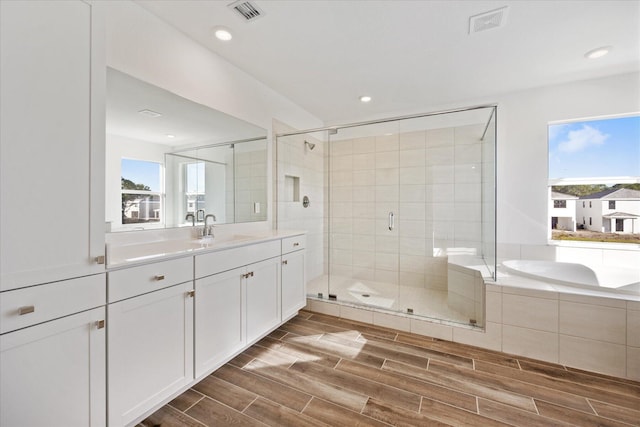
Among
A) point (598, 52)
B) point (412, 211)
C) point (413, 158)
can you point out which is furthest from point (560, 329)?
point (598, 52)

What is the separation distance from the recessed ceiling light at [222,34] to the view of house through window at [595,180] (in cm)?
353

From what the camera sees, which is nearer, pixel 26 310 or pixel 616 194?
pixel 26 310

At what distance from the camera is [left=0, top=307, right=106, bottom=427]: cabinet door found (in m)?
0.94

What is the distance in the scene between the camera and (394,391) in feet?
5.55

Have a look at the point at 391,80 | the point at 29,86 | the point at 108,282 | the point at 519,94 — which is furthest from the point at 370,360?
the point at 519,94

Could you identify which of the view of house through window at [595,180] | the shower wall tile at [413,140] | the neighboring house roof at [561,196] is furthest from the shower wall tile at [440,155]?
the neighboring house roof at [561,196]

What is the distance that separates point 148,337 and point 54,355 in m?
0.37

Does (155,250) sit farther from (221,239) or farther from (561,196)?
(561,196)

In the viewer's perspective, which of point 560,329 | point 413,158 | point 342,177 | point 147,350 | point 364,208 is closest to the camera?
point 147,350

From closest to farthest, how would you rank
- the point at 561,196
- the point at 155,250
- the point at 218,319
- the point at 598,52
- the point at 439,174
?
1. the point at 155,250
2. the point at 218,319
3. the point at 598,52
4. the point at 561,196
5. the point at 439,174

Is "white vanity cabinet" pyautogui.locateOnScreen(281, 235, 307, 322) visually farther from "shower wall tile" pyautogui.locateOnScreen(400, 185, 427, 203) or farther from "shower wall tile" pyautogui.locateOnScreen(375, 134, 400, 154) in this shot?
"shower wall tile" pyautogui.locateOnScreen(375, 134, 400, 154)

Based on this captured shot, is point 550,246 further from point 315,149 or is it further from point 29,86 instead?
point 29,86

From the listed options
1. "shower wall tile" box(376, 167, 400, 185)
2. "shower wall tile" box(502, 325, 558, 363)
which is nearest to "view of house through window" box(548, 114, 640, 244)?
"shower wall tile" box(502, 325, 558, 363)

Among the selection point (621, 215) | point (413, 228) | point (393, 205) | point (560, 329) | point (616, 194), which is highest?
point (616, 194)
